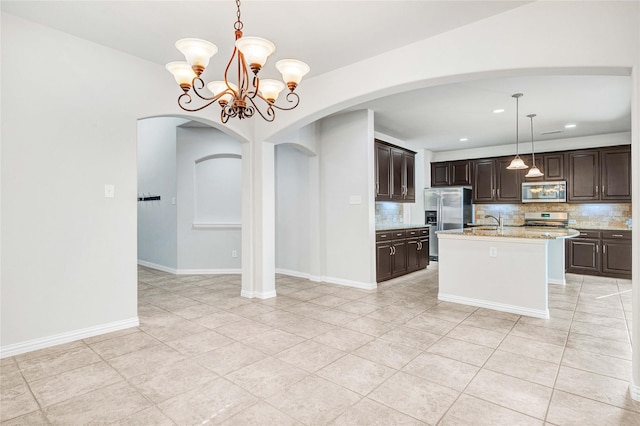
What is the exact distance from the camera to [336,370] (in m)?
2.50

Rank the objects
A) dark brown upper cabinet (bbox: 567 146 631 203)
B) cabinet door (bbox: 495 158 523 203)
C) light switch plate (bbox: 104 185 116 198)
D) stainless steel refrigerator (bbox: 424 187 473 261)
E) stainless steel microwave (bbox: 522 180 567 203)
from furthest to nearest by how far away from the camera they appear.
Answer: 1. stainless steel refrigerator (bbox: 424 187 473 261)
2. cabinet door (bbox: 495 158 523 203)
3. stainless steel microwave (bbox: 522 180 567 203)
4. dark brown upper cabinet (bbox: 567 146 631 203)
5. light switch plate (bbox: 104 185 116 198)

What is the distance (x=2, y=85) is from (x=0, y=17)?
21.2 inches

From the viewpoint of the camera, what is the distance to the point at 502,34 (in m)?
2.69

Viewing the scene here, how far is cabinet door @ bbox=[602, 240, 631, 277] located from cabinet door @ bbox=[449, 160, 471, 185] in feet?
9.18

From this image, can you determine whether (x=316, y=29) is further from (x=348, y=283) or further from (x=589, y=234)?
(x=589, y=234)

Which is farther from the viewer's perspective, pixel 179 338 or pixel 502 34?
pixel 179 338

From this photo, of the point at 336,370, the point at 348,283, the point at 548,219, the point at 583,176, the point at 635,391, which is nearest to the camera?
the point at 635,391

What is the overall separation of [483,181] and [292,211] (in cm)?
450

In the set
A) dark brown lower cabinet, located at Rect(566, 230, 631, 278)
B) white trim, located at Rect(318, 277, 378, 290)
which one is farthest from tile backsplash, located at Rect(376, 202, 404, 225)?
dark brown lower cabinet, located at Rect(566, 230, 631, 278)

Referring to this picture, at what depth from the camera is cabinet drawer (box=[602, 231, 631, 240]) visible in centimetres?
586

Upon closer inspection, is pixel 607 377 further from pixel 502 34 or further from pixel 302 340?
pixel 502 34

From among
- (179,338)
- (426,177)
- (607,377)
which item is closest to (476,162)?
(426,177)

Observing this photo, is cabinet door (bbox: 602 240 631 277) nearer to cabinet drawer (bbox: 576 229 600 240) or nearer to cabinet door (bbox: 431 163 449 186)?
cabinet drawer (bbox: 576 229 600 240)

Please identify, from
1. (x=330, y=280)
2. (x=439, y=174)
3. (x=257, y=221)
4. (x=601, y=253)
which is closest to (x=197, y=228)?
(x=257, y=221)
